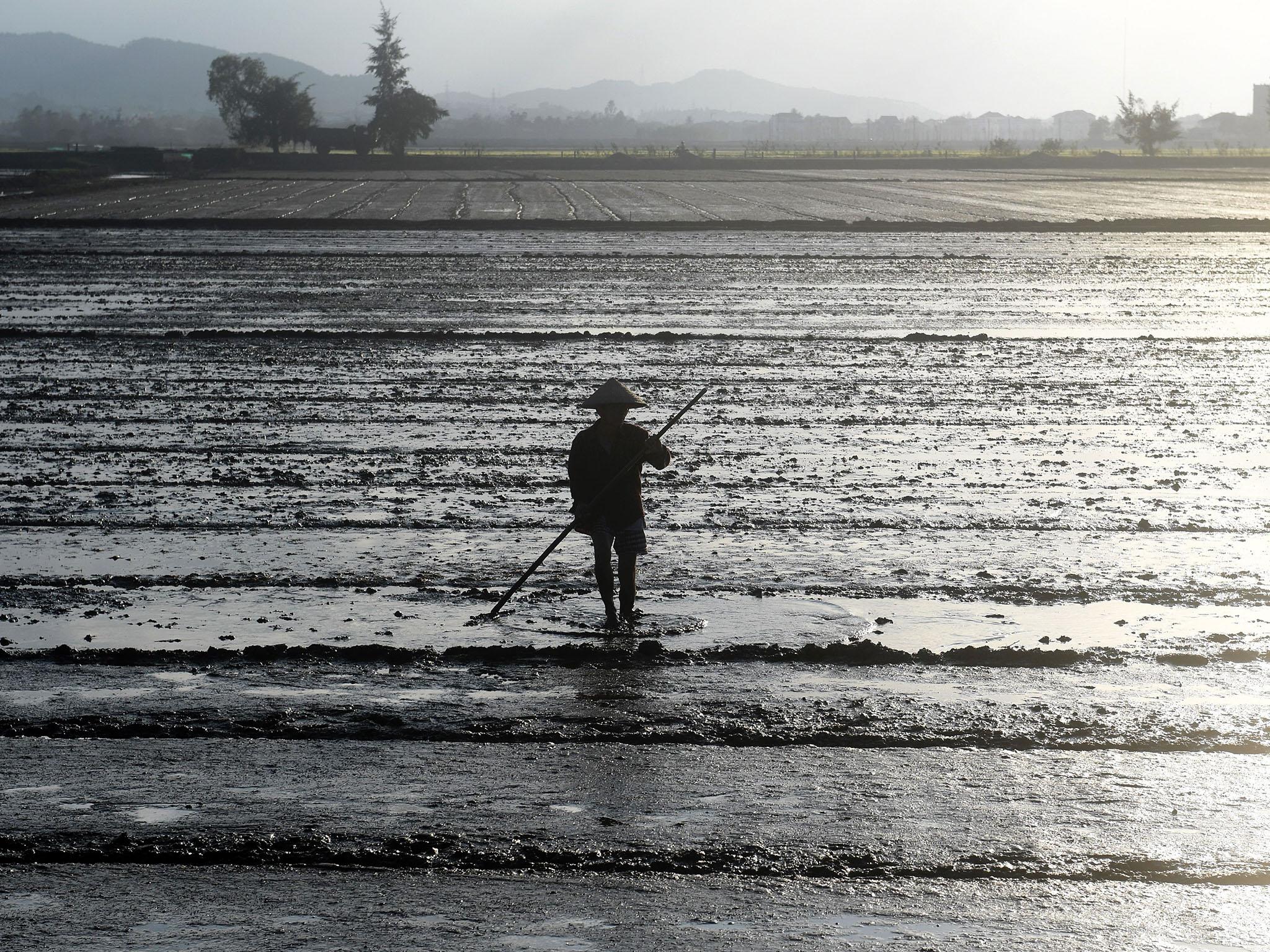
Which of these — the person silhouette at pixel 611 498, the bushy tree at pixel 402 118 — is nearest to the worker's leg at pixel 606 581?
the person silhouette at pixel 611 498

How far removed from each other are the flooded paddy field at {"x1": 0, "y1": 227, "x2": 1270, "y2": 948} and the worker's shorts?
43 centimetres

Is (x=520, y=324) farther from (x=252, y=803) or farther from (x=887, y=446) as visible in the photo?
(x=252, y=803)

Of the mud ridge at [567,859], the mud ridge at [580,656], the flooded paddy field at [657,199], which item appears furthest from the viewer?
the flooded paddy field at [657,199]

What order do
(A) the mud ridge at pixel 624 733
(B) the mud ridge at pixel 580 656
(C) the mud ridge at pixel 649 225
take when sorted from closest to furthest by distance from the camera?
(A) the mud ridge at pixel 624 733
(B) the mud ridge at pixel 580 656
(C) the mud ridge at pixel 649 225

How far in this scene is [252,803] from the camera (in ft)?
20.7

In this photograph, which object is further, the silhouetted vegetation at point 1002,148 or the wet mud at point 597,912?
the silhouetted vegetation at point 1002,148

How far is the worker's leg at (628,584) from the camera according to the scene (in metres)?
8.85

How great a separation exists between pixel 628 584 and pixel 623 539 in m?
0.26

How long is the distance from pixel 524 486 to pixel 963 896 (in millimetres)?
7351

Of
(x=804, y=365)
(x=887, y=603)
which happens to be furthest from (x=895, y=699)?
(x=804, y=365)

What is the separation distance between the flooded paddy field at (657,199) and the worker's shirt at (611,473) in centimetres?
3644

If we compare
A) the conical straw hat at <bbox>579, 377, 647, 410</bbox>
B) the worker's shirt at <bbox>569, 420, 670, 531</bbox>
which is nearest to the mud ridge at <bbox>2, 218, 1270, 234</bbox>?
the worker's shirt at <bbox>569, 420, 670, 531</bbox>

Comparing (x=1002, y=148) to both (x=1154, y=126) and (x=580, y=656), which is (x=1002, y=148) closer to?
(x=1154, y=126)

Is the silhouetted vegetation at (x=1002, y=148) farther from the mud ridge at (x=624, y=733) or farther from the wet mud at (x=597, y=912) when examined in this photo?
the wet mud at (x=597, y=912)
